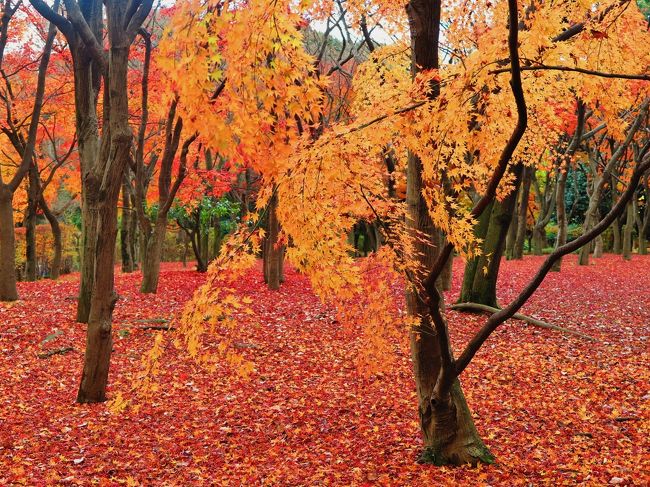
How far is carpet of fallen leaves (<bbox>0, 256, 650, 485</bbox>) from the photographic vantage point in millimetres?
6148

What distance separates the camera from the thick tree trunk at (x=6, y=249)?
12812 millimetres

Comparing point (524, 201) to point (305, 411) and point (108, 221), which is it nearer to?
point (305, 411)

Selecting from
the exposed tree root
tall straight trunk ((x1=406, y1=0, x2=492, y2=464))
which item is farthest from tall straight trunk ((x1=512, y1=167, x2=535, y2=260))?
tall straight trunk ((x1=406, y1=0, x2=492, y2=464))

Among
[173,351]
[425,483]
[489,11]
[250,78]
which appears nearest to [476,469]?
[425,483]

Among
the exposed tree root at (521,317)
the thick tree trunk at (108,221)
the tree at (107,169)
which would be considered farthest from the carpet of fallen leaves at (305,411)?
the tree at (107,169)

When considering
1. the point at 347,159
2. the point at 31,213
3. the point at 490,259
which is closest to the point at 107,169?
the point at 347,159

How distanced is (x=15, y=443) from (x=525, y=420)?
249 inches

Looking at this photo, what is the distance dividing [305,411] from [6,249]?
876cm

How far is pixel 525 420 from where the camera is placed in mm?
7820

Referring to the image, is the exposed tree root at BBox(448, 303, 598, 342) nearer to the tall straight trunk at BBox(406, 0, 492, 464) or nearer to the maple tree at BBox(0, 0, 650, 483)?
the maple tree at BBox(0, 0, 650, 483)

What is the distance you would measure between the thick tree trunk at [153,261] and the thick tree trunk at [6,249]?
3.05 metres

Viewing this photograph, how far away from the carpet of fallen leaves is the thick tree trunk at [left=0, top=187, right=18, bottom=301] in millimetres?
573

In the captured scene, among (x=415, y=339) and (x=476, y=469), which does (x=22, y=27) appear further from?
(x=476, y=469)

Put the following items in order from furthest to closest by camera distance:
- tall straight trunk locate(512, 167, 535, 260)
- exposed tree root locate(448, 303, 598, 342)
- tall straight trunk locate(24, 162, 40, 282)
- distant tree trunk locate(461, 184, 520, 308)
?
tall straight trunk locate(512, 167, 535, 260), tall straight trunk locate(24, 162, 40, 282), distant tree trunk locate(461, 184, 520, 308), exposed tree root locate(448, 303, 598, 342)
